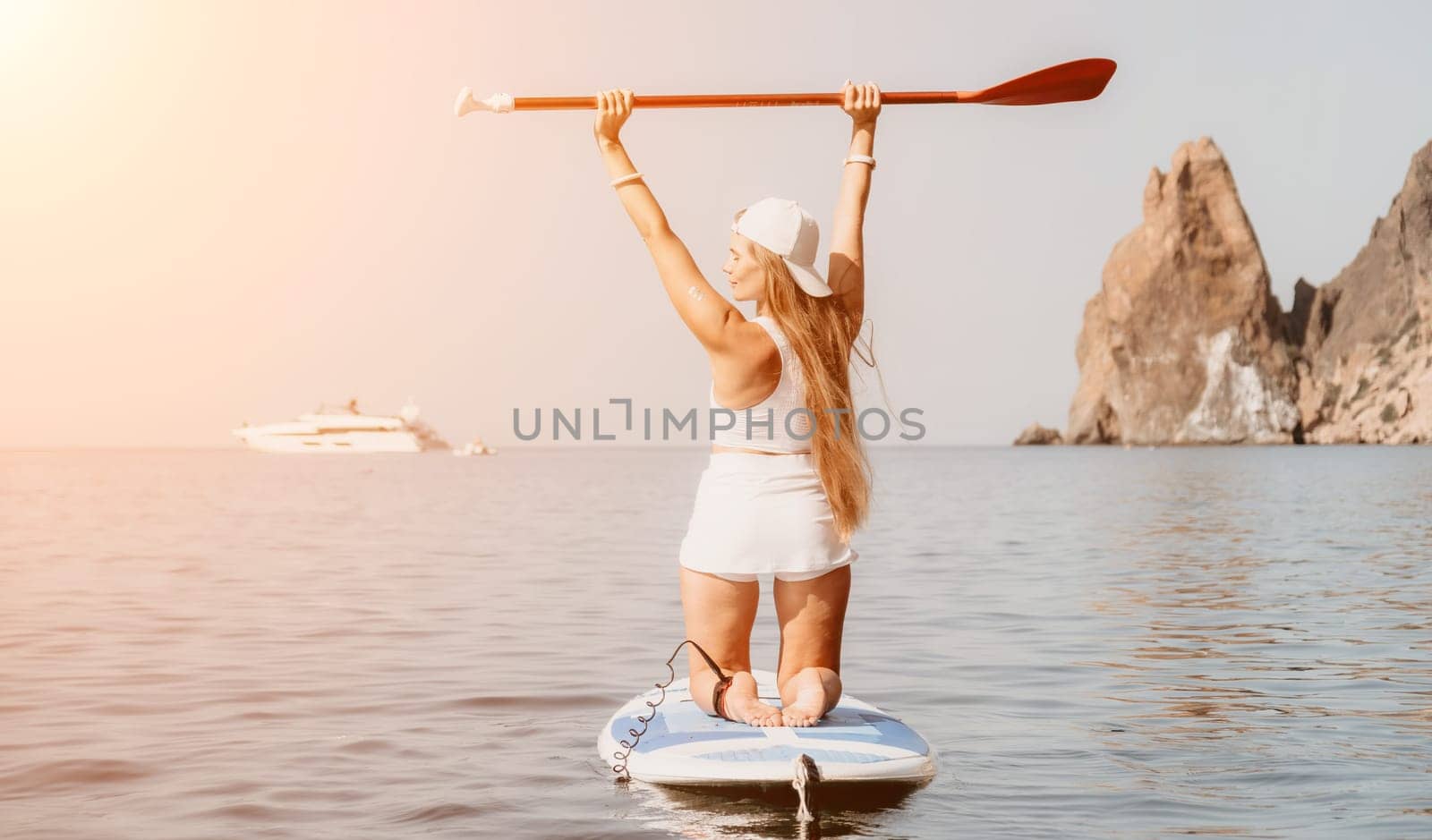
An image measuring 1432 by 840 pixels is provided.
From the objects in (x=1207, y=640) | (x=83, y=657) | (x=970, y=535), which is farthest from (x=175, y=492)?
(x=1207, y=640)

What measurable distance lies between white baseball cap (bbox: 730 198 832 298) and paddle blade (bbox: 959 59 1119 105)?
5.70 ft

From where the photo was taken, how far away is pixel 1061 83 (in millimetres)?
6805

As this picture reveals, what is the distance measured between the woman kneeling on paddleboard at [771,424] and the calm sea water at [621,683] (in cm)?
79

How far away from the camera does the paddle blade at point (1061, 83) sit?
263 inches

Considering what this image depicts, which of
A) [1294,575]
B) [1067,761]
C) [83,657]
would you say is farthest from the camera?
[1294,575]

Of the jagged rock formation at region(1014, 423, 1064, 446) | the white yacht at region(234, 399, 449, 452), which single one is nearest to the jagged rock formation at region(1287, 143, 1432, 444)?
the jagged rock formation at region(1014, 423, 1064, 446)

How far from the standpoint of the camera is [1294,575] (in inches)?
618

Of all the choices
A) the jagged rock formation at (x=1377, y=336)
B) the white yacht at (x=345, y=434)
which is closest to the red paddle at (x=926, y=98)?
the white yacht at (x=345, y=434)

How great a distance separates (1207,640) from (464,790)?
6657mm

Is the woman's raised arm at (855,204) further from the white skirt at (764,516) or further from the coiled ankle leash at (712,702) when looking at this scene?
the coiled ankle leash at (712,702)

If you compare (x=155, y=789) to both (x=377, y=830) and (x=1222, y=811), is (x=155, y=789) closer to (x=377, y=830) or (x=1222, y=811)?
(x=377, y=830)

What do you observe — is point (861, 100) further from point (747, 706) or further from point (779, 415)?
point (747, 706)

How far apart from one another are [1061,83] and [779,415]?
8.46 ft

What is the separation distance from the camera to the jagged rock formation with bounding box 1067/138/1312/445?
148 meters
